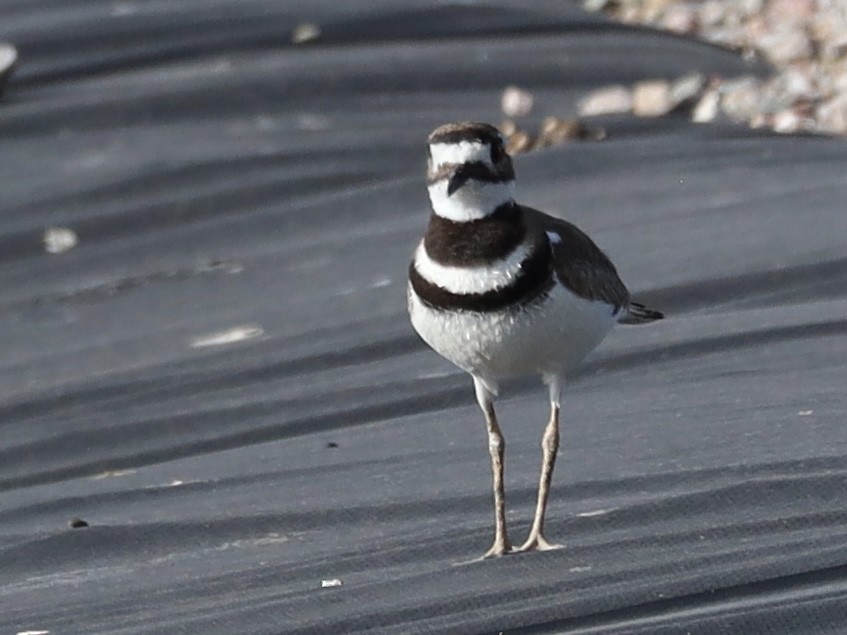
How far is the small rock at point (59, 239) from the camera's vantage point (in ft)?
21.1

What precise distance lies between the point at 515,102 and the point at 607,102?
0.35 metres

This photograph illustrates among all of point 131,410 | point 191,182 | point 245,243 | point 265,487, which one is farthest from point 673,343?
point 191,182

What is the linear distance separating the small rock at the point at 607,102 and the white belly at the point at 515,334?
3.58m

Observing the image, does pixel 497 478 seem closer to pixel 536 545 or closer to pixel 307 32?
pixel 536 545

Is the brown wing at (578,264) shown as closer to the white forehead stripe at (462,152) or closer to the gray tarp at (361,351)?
the white forehead stripe at (462,152)

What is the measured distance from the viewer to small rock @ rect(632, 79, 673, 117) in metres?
7.03

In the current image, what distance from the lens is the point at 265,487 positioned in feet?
13.3

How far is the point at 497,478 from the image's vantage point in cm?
360

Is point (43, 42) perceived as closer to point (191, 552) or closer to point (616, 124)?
point (616, 124)

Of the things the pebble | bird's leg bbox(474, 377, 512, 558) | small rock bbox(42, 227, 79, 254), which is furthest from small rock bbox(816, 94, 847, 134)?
bird's leg bbox(474, 377, 512, 558)

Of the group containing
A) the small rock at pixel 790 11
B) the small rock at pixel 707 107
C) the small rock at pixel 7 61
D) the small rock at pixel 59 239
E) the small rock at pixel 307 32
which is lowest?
the small rock at pixel 59 239

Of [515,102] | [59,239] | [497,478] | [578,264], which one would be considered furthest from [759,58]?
[497,478]

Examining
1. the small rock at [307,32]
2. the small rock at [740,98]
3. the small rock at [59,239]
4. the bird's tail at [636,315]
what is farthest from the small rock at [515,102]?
the bird's tail at [636,315]

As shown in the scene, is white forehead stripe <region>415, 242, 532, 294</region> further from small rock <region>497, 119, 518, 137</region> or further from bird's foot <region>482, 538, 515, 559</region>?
small rock <region>497, 119, 518, 137</region>
